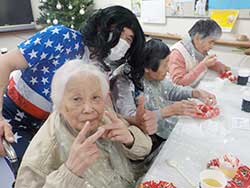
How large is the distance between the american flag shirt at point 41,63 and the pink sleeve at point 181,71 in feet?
2.83

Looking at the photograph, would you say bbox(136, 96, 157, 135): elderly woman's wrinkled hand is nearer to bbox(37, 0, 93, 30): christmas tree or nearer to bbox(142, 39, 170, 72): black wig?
bbox(142, 39, 170, 72): black wig

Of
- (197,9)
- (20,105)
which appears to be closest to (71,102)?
(20,105)

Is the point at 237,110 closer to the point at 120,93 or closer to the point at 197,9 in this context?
the point at 120,93

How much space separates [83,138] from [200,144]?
0.54 meters

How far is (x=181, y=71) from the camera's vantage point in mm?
1951

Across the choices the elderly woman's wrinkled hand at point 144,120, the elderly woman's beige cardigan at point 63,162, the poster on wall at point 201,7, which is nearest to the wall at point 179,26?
the poster on wall at point 201,7

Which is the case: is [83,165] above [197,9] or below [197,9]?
below

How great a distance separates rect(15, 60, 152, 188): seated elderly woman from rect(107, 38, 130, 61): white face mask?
0.38 m

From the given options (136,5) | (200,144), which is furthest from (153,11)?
(200,144)

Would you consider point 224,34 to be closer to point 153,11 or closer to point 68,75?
point 153,11

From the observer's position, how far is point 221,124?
124 centimetres

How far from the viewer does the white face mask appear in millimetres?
1320

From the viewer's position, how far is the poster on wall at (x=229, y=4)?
2770 millimetres

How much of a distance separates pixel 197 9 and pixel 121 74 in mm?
2164
